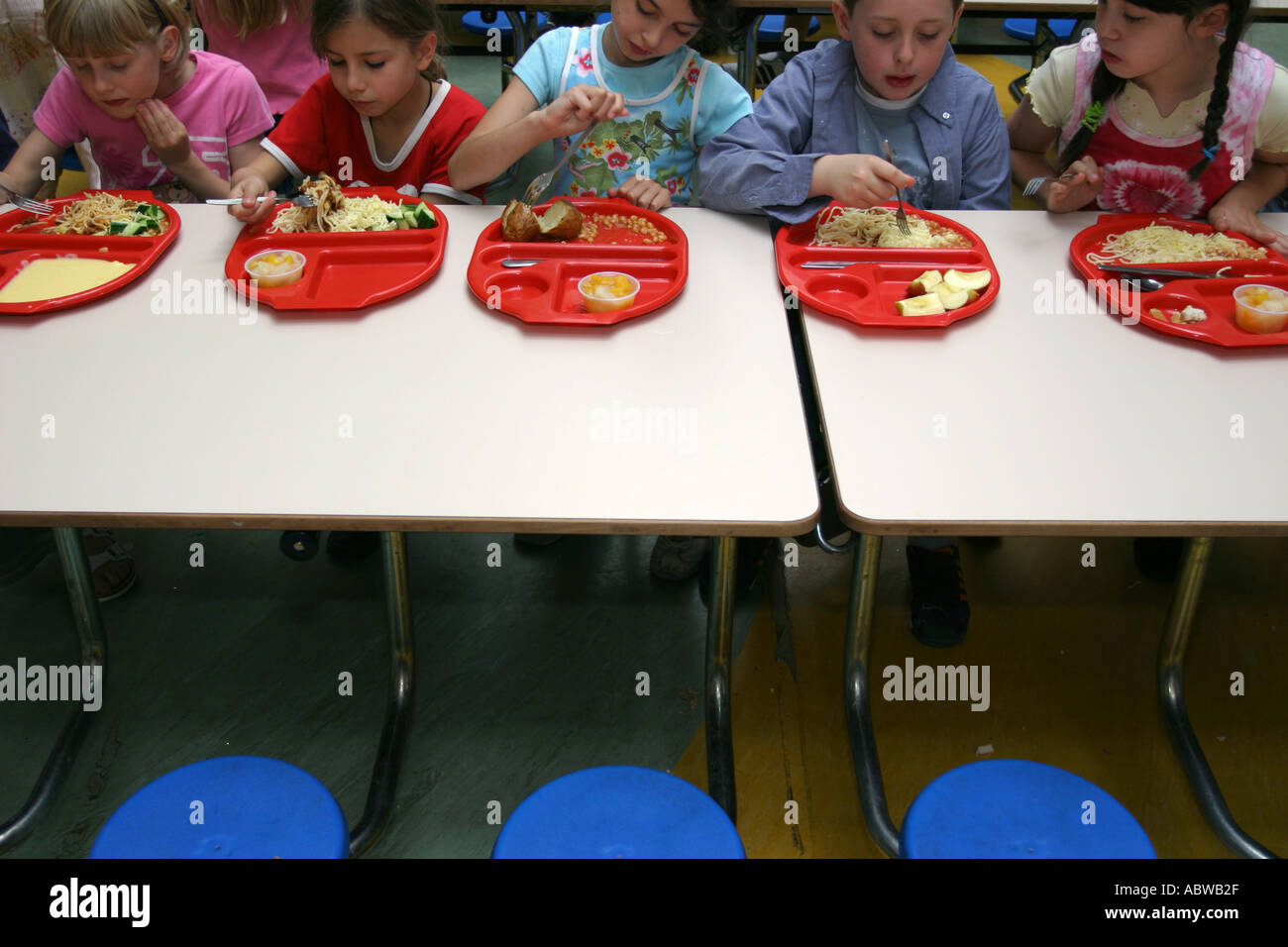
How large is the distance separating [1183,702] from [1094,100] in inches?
50.8

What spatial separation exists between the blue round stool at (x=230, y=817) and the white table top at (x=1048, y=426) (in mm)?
762

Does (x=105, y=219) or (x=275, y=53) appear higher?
(x=275, y=53)

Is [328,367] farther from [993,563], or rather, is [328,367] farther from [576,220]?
[993,563]

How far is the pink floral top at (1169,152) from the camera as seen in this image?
194 centimetres

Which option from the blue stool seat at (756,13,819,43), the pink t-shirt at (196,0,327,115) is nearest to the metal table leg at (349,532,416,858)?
the pink t-shirt at (196,0,327,115)

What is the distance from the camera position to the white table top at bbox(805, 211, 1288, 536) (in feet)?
4.07

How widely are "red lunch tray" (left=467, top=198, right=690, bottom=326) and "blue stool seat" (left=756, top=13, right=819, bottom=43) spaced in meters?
3.22

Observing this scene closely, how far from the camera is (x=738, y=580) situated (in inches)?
88.6

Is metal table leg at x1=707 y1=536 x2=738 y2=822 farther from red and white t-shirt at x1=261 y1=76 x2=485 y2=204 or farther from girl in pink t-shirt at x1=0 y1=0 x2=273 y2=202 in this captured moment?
girl in pink t-shirt at x1=0 y1=0 x2=273 y2=202

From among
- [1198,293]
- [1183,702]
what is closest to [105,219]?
[1198,293]

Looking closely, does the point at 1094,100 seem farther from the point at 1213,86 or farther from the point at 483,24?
the point at 483,24

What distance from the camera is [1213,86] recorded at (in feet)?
6.34

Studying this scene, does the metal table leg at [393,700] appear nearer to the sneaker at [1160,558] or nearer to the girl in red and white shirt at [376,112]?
the girl in red and white shirt at [376,112]
